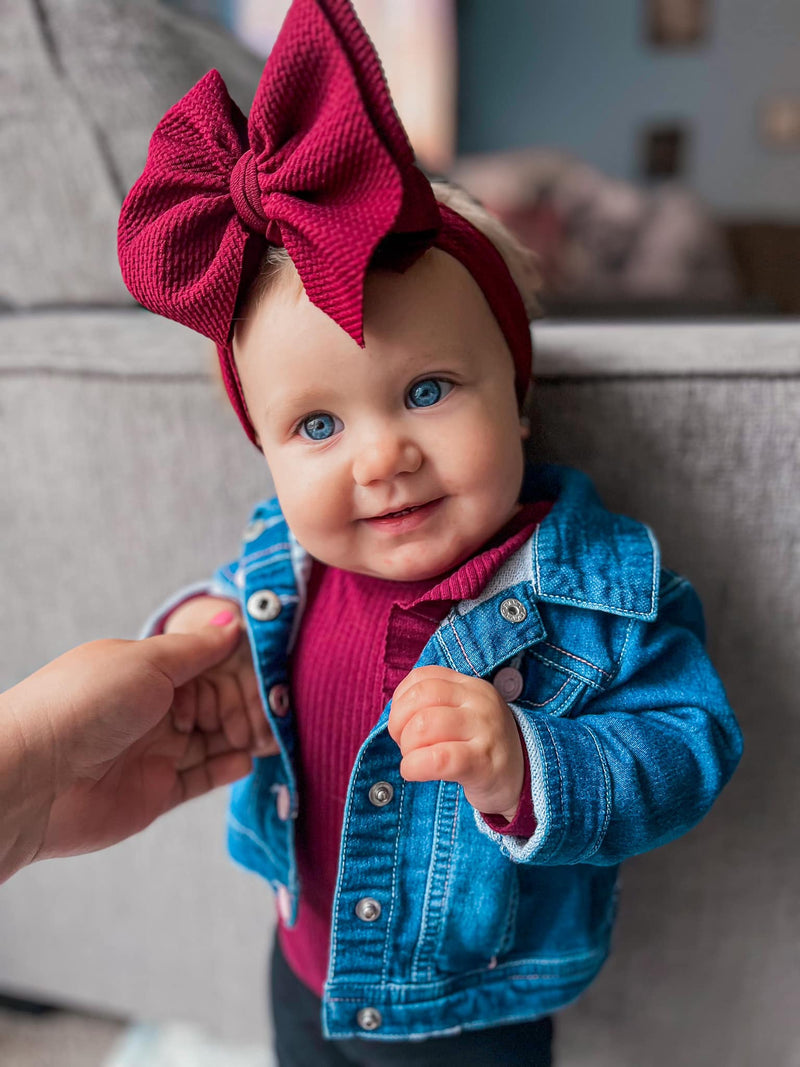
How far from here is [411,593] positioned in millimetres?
551

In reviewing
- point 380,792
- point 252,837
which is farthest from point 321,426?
→ point 252,837

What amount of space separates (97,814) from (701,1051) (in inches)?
25.2

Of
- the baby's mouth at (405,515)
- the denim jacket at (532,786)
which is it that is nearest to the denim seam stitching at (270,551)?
the denim jacket at (532,786)

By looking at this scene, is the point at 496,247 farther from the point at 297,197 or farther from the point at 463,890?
the point at 463,890

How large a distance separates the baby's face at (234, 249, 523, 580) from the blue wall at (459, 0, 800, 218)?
11.8 feet

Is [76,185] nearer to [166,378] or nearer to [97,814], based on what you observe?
[166,378]

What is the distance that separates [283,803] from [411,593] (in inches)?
7.4

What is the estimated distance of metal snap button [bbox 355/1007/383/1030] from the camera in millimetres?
566

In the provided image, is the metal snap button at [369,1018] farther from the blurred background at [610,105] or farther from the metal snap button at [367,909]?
the blurred background at [610,105]

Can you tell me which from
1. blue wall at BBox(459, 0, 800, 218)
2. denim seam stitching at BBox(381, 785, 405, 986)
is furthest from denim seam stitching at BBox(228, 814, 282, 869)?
blue wall at BBox(459, 0, 800, 218)

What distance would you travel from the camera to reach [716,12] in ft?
11.2

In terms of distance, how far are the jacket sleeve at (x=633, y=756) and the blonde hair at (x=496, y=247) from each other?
0.24m

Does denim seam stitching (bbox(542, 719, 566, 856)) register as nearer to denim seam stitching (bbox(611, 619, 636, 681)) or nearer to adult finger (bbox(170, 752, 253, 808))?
denim seam stitching (bbox(611, 619, 636, 681))

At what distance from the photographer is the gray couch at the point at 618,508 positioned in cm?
60
